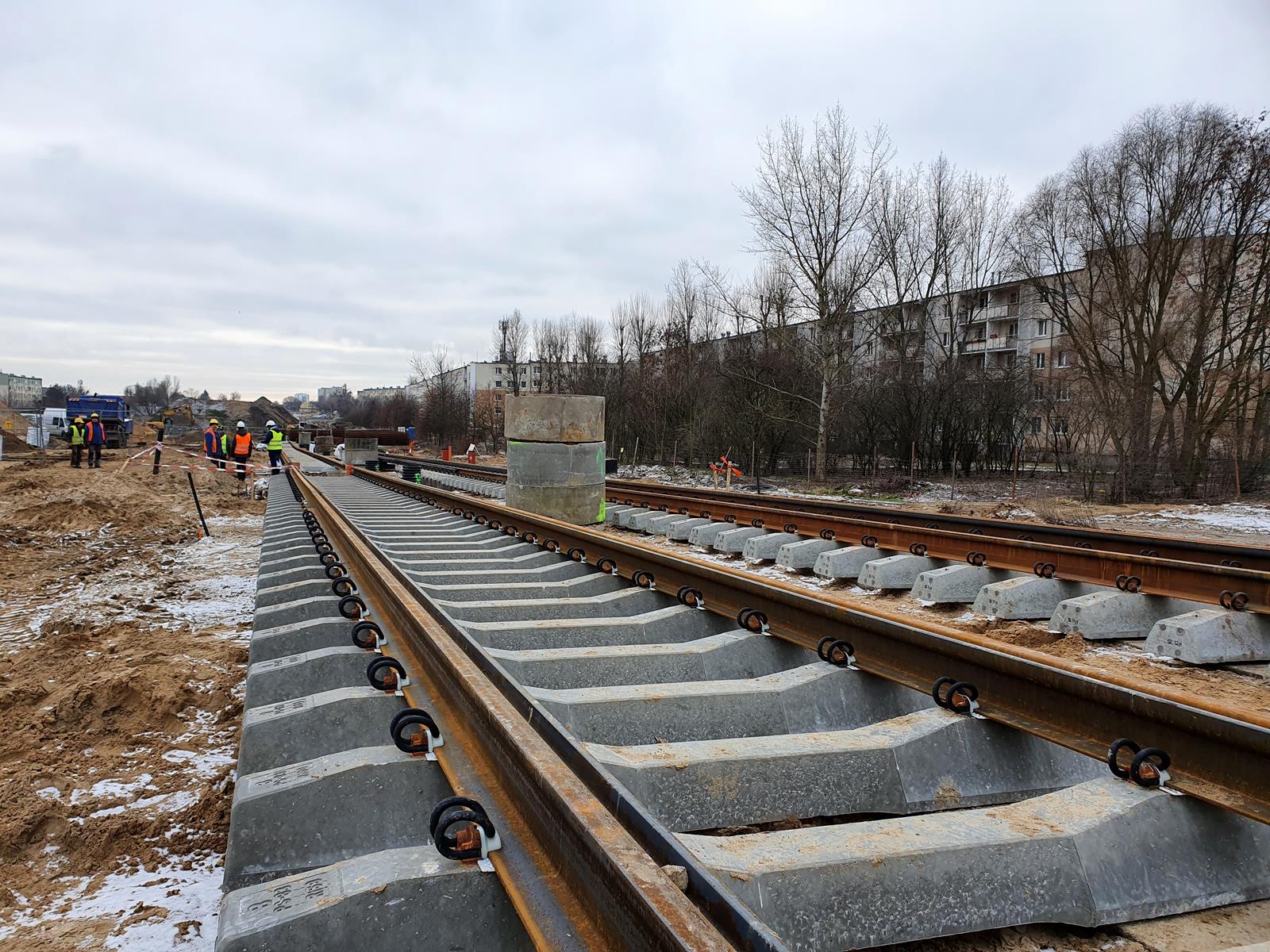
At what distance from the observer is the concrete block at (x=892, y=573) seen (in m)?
6.09

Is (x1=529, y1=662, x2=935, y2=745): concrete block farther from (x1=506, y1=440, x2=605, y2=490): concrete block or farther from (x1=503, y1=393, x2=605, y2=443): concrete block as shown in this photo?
(x1=503, y1=393, x2=605, y2=443): concrete block

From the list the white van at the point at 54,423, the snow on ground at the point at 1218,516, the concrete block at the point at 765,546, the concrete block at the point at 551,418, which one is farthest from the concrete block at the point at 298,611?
the white van at the point at 54,423

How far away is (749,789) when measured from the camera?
6.64 ft

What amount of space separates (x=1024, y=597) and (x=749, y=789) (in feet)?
12.7

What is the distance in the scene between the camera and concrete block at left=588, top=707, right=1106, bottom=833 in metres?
1.96

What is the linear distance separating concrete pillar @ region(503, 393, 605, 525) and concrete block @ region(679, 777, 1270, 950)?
7.80 m

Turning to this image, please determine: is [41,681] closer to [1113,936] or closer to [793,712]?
[793,712]

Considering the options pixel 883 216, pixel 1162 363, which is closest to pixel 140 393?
pixel 883 216

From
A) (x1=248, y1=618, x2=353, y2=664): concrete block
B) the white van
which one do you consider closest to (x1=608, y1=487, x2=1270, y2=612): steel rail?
(x1=248, y1=618, x2=353, y2=664): concrete block

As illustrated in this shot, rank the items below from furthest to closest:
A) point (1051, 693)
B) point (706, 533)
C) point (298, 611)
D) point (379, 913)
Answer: point (706, 533)
point (298, 611)
point (1051, 693)
point (379, 913)

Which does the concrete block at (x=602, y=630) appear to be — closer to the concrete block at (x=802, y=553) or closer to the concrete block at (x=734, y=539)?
the concrete block at (x=802, y=553)

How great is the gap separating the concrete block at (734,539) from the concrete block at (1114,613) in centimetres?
334

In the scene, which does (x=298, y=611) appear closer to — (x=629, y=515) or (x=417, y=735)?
(x=417, y=735)

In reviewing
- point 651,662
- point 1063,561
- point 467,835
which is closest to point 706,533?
point 1063,561
